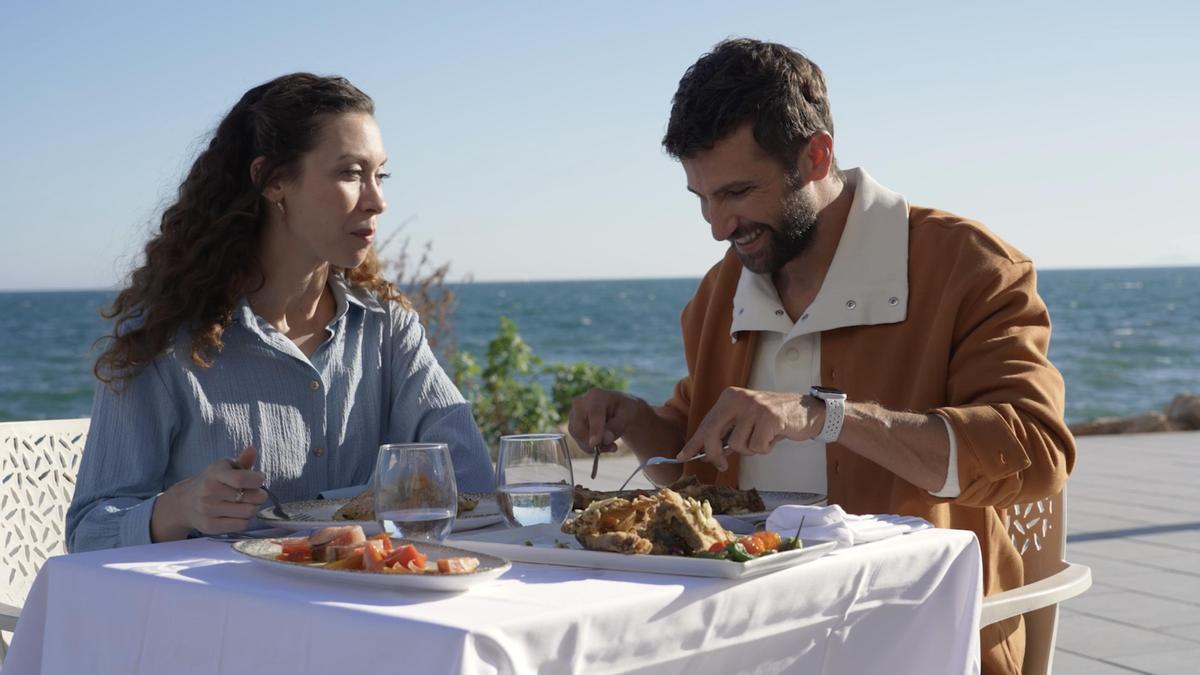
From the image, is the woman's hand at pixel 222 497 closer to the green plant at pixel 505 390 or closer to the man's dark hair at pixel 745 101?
the man's dark hair at pixel 745 101

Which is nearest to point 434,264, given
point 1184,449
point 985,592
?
point 1184,449

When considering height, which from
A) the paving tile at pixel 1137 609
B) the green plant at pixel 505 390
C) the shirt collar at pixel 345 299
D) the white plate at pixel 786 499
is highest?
the shirt collar at pixel 345 299

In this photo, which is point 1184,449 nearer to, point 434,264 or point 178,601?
point 434,264

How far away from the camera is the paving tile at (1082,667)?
13.2ft

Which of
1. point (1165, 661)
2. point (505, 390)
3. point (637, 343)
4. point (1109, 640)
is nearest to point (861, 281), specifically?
point (1165, 661)

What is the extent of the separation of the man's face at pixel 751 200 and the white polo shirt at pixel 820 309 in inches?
4.3

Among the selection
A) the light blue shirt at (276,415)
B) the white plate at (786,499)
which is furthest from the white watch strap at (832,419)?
the light blue shirt at (276,415)

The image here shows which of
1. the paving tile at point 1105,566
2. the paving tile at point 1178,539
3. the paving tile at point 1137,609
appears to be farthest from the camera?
the paving tile at point 1178,539

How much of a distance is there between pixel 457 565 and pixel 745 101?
1.49 m

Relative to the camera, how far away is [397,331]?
2893 mm

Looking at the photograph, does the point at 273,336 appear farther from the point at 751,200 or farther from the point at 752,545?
the point at 752,545

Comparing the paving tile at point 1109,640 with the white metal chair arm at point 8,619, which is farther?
the paving tile at point 1109,640

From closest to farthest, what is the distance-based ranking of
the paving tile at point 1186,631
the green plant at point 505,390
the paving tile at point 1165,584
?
the paving tile at point 1186,631 < the paving tile at point 1165,584 < the green plant at point 505,390

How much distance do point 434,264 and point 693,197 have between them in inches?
263
